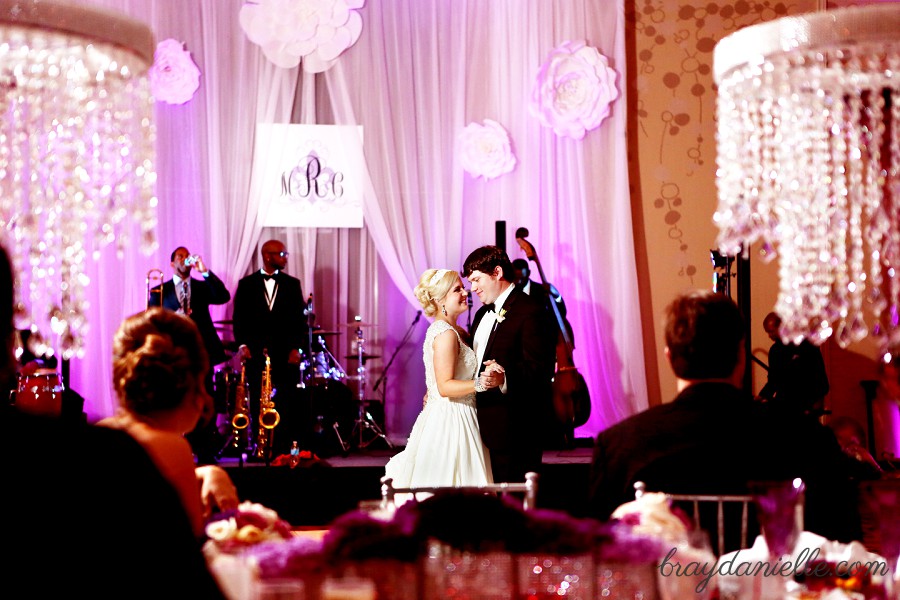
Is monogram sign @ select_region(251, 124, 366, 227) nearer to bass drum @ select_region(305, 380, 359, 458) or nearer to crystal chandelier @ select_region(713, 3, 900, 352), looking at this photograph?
bass drum @ select_region(305, 380, 359, 458)

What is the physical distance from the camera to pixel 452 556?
4.48ft

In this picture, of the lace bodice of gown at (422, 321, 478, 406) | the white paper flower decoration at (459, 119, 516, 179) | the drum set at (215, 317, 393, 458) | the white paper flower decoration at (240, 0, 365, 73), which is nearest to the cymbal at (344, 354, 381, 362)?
the drum set at (215, 317, 393, 458)

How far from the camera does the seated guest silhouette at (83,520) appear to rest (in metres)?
1.02

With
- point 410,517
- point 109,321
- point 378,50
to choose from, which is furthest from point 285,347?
point 410,517

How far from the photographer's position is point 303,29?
26.0 feet

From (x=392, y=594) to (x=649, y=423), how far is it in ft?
3.70

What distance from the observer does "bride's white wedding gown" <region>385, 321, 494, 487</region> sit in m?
4.47

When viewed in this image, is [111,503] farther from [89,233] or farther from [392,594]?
[89,233]

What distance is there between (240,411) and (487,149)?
272cm

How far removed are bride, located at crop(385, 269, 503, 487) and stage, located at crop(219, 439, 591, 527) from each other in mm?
1893

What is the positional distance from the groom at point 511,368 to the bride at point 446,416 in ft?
0.23

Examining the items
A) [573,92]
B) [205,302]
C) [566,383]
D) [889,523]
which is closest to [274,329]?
[205,302]

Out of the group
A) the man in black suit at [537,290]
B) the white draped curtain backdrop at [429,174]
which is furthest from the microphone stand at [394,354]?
the man in black suit at [537,290]

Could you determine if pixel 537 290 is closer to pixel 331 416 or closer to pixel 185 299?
pixel 331 416
